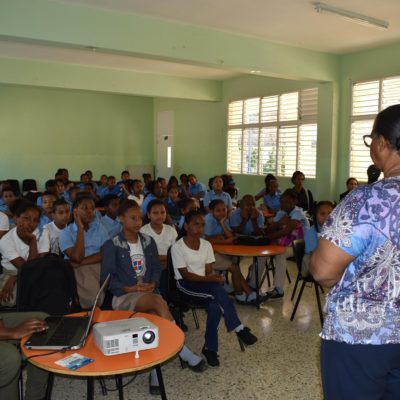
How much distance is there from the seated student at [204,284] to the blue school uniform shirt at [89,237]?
0.75m

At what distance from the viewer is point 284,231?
555 cm

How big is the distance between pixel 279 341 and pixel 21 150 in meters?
10.4

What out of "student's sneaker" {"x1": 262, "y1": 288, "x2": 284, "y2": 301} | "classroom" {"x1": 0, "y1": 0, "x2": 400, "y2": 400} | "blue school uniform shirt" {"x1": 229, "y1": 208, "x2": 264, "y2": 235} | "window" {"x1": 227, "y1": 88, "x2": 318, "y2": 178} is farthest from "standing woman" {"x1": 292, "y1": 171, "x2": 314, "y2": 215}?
"student's sneaker" {"x1": 262, "y1": 288, "x2": 284, "y2": 301}

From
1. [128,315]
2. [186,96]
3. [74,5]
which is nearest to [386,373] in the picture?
[128,315]

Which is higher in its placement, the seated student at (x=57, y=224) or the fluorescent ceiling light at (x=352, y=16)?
the fluorescent ceiling light at (x=352, y=16)

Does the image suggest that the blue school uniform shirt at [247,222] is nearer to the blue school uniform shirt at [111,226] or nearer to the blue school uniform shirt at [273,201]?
the blue school uniform shirt at [111,226]

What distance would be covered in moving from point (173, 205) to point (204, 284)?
3.85 m

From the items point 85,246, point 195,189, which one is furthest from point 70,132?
point 85,246

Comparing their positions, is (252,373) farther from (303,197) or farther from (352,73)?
(352,73)

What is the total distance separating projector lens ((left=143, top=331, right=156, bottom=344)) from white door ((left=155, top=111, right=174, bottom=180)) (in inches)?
457

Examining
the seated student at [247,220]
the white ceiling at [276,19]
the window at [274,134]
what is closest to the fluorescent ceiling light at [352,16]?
the white ceiling at [276,19]

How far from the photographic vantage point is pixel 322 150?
8.80 m

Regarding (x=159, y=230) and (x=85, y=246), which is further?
(x=159, y=230)

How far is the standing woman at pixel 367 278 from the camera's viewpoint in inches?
53.7
